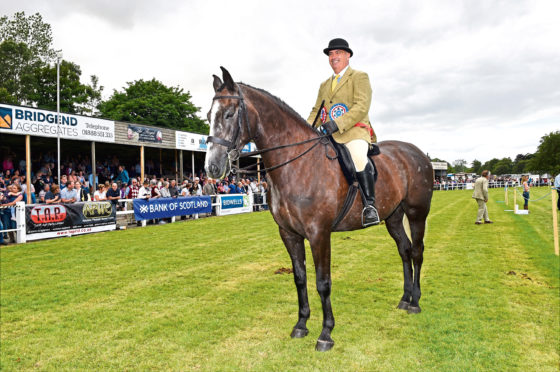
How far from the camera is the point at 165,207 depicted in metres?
16.9

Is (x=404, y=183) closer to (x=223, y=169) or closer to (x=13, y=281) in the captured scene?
(x=223, y=169)

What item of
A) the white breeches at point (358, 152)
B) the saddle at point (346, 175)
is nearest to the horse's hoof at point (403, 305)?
the saddle at point (346, 175)

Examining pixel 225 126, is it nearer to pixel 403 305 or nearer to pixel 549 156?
pixel 403 305

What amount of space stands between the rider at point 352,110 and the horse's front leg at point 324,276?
0.79 meters

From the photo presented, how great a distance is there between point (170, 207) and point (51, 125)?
263 inches

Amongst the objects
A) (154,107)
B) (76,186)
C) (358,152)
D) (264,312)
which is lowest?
(264,312)

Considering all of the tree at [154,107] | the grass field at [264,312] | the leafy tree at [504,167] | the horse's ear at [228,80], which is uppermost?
the tree at [154,107]

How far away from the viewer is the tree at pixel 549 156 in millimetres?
81363

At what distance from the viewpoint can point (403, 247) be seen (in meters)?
5.31

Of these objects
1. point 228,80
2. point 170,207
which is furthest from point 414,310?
point 170,207

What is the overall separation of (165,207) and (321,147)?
562 inches

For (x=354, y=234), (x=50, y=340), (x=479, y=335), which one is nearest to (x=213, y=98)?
(x=50, y=340)

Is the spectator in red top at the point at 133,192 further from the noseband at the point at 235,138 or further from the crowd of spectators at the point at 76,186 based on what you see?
the noseband at the point at 235,138

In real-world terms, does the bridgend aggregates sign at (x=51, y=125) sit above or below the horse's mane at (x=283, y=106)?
above
